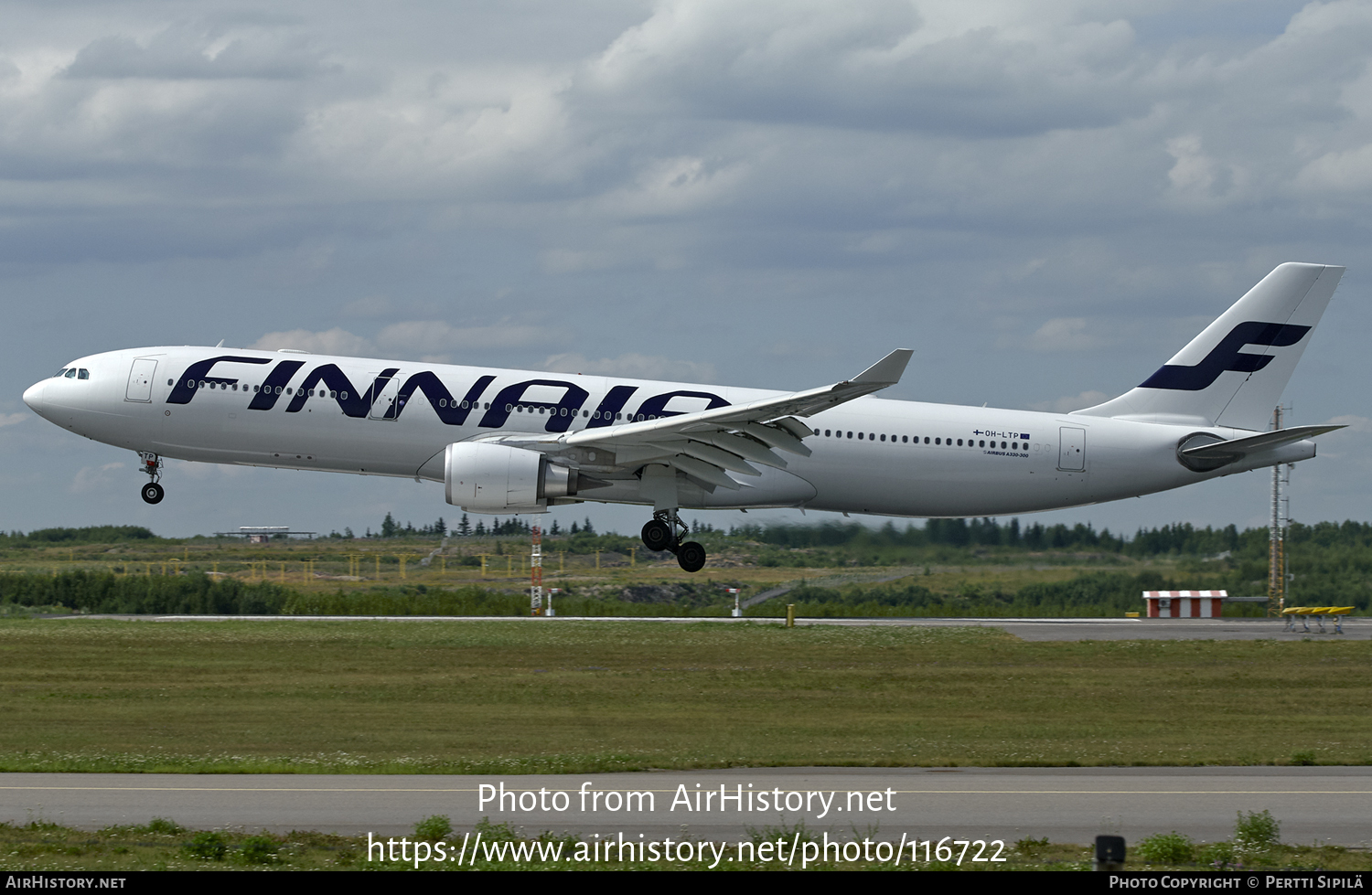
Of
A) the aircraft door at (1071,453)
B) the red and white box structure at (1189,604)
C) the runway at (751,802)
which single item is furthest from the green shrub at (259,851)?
the red and white box structure at (1189,604)

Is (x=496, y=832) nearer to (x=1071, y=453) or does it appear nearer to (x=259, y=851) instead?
(x=259, y=851)

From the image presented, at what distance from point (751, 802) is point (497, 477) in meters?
18.7

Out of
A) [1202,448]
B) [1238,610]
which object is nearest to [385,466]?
[1202,448]

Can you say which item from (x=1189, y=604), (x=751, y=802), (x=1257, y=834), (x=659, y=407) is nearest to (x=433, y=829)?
(x=751, y=802)

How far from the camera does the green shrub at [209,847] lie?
38.6 ft

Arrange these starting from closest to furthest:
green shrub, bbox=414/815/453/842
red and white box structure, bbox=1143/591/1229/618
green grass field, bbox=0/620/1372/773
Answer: green shrub, bbox=414/815/453/842, green grass field, bbox=0/620/1372/773, red and white box structure, bbox=1143/591/1229/618

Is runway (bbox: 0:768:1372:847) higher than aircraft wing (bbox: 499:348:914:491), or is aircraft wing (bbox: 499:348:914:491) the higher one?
aircraft wing (bbox: 499:348:914:491)

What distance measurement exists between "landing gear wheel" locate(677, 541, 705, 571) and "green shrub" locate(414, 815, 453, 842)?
22.1 m

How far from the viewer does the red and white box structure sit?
46.5 metres

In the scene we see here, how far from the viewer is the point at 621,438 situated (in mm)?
32250

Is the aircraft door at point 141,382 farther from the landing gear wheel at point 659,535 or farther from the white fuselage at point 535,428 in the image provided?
the landing gear wheel at point 659,535

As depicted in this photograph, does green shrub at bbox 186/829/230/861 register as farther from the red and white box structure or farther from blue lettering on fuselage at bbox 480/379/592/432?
the red and white box structure

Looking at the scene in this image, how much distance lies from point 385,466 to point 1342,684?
72.4 feet

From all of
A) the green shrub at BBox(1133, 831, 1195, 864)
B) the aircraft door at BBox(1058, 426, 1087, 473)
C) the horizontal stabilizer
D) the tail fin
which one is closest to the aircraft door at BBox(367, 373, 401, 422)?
the aircraft door at BBox(1058, 426, 1087, 473)
